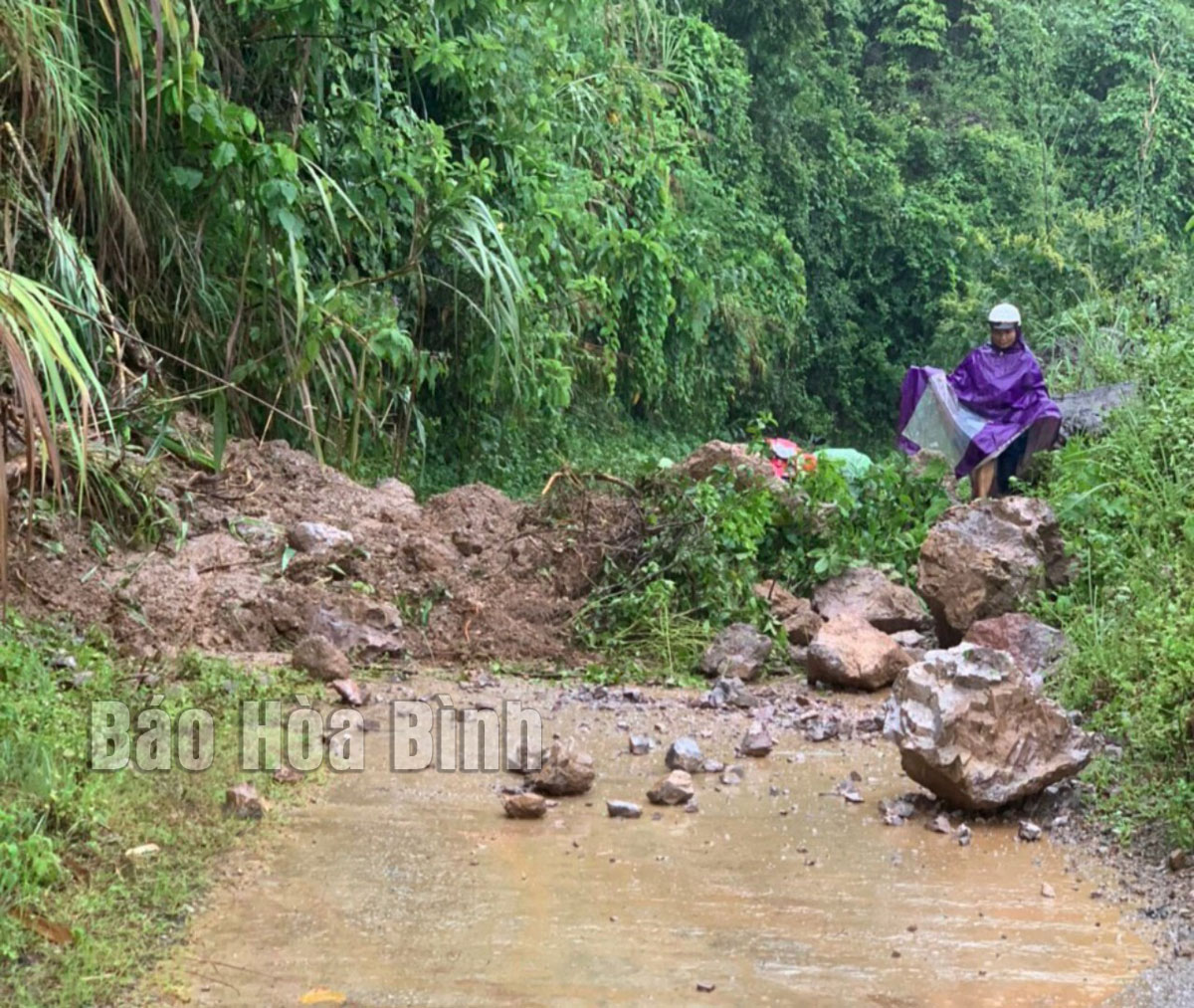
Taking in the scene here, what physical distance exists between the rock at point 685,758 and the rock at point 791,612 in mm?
1477

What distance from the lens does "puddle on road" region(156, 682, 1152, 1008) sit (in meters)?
2.97

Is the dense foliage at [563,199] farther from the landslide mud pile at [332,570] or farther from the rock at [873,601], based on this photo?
the rock at [873,601]

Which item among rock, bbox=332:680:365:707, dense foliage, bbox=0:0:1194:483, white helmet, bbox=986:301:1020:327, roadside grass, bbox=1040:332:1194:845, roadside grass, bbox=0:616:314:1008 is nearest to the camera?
roadside grass, bbox=0:616:314:1008

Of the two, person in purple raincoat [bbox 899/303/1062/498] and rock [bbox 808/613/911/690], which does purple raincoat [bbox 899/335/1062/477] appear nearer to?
person in purple raincoat [bbox 899/303/1062/498]

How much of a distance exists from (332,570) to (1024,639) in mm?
2664

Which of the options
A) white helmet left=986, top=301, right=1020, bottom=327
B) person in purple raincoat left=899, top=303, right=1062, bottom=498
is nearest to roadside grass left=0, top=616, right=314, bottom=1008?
person in purple raincoat left=899, top=303, right=1062, bottom=498

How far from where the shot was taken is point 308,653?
4996 millimetres

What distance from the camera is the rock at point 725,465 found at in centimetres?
662

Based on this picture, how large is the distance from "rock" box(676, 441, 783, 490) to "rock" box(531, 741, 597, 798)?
2.60 m

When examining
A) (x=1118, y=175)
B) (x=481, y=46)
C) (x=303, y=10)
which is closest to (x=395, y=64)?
(x=481, y=46)

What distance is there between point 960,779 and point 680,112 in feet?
34.0

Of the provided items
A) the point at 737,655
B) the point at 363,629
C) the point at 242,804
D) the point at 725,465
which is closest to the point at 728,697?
the point at 737,655

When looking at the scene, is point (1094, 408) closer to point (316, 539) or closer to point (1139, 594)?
point (1139, 594)

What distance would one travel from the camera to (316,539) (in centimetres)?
591
